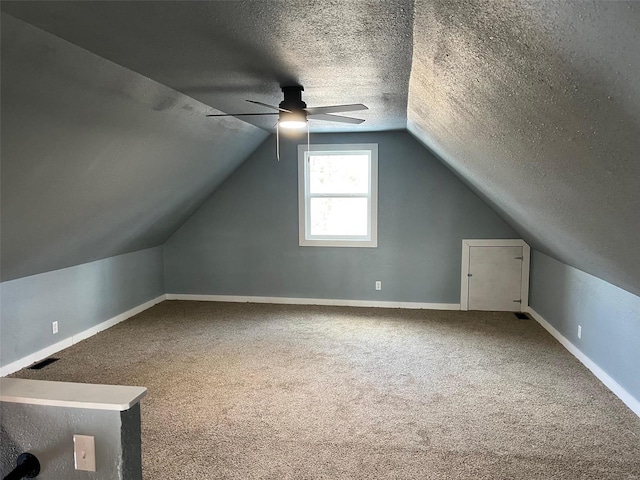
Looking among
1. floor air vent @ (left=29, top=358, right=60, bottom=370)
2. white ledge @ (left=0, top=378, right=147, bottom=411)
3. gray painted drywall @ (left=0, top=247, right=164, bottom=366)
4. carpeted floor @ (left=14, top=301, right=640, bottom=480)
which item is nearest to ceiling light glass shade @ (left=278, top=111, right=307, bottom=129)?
carpeted floor @ (left=14, top=301, right=640, bottom=480)

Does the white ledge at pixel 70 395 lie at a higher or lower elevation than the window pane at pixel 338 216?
lower

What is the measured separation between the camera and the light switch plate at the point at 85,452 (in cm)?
133

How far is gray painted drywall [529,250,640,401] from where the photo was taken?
3.08 meters

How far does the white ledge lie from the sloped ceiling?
131 cm

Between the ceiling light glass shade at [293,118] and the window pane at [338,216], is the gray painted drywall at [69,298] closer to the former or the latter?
the window pane at [338,216]

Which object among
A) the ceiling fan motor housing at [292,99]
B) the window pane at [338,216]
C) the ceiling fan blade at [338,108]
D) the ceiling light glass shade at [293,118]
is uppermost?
the ceiling fan motor housing at [292,99]

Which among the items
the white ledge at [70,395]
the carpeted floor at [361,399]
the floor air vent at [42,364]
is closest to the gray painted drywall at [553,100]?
the carpeted floor at [361,399]

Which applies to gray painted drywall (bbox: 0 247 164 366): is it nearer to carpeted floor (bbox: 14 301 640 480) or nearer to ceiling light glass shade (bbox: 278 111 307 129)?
carpeted floor (bbox: 14 301 640 480)

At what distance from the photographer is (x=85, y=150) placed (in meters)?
2.82

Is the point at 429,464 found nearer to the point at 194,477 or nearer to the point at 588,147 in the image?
the point at 194,477

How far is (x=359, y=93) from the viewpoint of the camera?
3238mm

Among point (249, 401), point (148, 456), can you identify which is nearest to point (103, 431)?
point (148, 456)

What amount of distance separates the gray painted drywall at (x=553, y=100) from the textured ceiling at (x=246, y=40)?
0.61ft

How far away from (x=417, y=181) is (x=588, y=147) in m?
3.96
